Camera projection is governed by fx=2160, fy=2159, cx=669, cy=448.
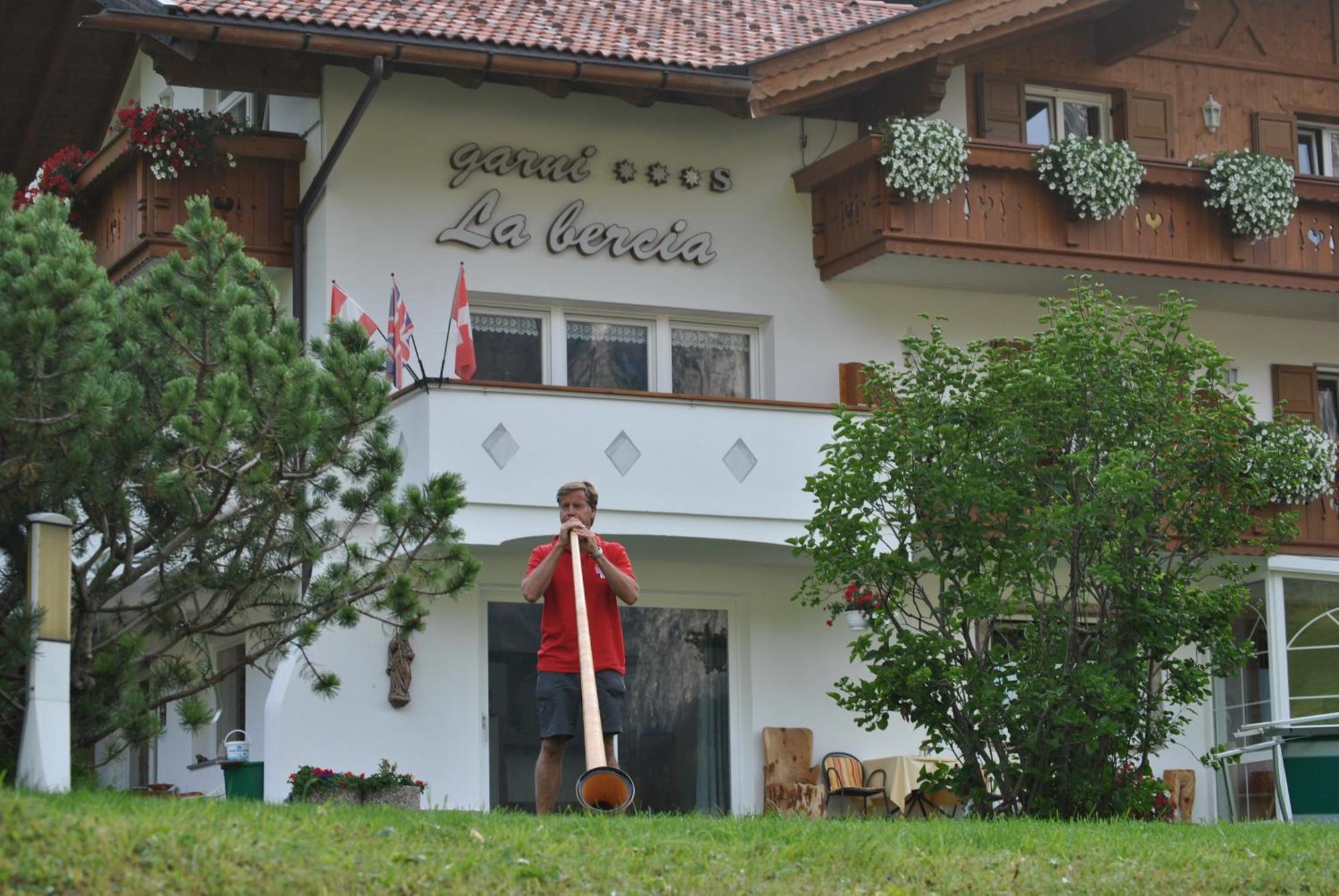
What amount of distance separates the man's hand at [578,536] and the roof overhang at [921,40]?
859cm

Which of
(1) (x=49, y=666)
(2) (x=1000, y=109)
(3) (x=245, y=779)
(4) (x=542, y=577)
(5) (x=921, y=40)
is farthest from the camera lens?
(2) (x=1000, y=109)

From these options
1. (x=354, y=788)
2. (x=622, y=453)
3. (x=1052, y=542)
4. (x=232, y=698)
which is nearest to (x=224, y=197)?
→ (x=622, y=453)

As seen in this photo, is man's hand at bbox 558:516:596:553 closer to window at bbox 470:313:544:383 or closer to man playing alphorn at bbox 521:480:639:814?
man playing alphorn at bbox 521:480:639:814

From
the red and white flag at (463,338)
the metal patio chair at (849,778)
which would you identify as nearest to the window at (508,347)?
the red and white flag at (463,338)

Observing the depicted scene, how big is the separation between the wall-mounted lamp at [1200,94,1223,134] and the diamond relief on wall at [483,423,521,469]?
29.9ft

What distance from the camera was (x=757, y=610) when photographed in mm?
19578

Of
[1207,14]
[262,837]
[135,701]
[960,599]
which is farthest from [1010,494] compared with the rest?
[1207,14]

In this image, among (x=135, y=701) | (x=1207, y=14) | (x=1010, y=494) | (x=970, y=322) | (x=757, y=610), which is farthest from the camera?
(x=1207, y=14)

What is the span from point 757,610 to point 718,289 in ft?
9.90

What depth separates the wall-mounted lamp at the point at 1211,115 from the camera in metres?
22.4

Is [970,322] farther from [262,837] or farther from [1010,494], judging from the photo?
[262,837]

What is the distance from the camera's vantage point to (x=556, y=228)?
19438 millimetres

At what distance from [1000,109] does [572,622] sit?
38.4ft

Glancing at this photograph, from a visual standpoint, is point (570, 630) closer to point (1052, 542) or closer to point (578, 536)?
point (578, 536)
